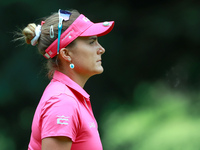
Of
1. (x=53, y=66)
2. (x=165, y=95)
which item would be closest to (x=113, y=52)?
(x=165, y=95)

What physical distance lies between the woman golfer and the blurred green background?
5.02 feet

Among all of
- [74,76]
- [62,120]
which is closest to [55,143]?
[62,120]

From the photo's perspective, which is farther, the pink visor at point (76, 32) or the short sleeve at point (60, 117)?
the pink visor at point (76, 32)

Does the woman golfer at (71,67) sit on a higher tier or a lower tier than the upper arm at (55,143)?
higher

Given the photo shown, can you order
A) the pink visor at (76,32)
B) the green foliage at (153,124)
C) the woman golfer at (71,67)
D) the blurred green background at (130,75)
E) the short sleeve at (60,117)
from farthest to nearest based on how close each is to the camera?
the green foliage at (153,124), the blurred green background at (130,75), the pink visor at (76,32), the woman golfer at (71,67), the short sleeve at (60,117)

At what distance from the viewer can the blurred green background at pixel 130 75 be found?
3.53 metres

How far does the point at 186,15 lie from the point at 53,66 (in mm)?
2183

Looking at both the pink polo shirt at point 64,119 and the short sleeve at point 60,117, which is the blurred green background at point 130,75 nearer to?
the pink polo shirt at point 64,119

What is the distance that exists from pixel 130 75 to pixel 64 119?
222 centimetres

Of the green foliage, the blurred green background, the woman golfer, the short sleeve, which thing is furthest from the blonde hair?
the green foliage

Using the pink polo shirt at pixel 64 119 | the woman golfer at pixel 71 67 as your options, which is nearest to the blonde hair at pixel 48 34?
the woman golfer at pixel 71 67

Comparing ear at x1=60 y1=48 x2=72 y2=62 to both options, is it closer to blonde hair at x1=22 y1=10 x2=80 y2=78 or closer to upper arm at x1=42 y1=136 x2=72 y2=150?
blonde hair at x1=22 y1=10 x2=80 y2=78

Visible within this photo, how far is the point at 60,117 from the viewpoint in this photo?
1.58 metres

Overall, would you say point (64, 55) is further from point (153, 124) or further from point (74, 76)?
point (153, 124)
